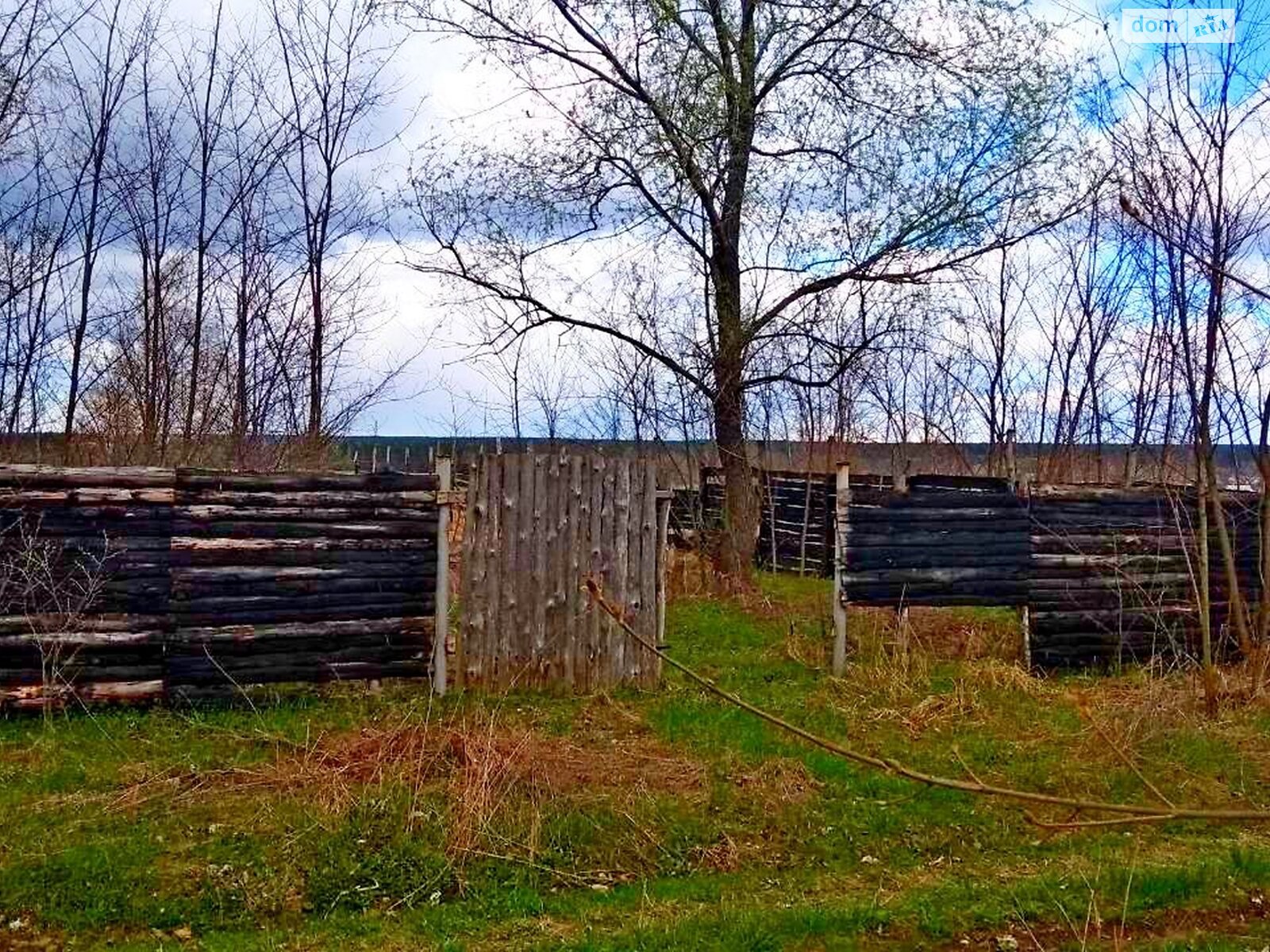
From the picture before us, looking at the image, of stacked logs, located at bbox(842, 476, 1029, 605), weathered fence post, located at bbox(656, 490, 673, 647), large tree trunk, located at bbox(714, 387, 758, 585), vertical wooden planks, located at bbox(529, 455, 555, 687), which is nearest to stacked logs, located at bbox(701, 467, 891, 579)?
large tree trunk, located at bbox(714, 387, 758, 585)

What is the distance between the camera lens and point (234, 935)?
393cm

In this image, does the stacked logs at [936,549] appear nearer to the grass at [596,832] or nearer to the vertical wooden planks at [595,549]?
the grass at [596,832]

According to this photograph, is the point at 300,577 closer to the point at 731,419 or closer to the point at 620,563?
the point at 620,563

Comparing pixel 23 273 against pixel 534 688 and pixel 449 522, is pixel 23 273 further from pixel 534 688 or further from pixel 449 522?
pixel 534 688

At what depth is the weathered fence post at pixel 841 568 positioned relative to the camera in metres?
8.25

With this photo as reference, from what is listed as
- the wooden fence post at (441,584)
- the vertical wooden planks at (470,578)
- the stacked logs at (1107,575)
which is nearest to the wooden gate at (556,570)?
the vertical wooden planks at (470,578)

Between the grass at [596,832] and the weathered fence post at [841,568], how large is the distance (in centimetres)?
116

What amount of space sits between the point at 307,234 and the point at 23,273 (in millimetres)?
4233

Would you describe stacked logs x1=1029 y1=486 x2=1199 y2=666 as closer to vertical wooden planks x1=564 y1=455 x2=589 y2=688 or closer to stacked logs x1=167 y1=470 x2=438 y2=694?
vertical wooden planks x1=564 y1=455 x2=589 y2=688

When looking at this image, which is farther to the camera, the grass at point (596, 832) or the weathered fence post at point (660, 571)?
the weathered fence post at point (660, 571)

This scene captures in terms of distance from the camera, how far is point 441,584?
722cm

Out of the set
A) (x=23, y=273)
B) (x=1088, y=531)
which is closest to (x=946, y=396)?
(x=1088, y=531)

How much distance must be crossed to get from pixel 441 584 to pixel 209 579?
61.5 inches

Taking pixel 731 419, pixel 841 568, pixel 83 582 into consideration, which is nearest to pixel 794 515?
pixel 731 419
